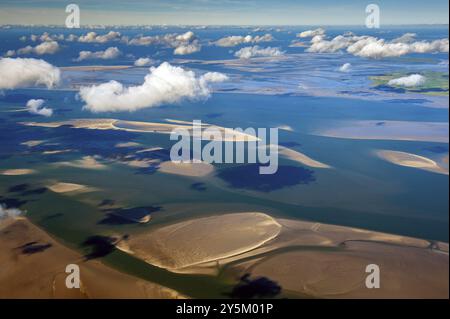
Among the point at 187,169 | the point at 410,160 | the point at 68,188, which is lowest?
the point at 68,188

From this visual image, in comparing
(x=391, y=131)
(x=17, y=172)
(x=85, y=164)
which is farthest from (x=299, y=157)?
(x=17, y=172)

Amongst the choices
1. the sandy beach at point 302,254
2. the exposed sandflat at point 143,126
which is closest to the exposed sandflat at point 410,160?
the sandy beach at point 302,254

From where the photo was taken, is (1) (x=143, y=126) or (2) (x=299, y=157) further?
(1) (x=143, y=126)

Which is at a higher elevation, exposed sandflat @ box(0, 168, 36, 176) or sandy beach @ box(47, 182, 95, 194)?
exposed sandflat @ box(0, 168, 36, 176)

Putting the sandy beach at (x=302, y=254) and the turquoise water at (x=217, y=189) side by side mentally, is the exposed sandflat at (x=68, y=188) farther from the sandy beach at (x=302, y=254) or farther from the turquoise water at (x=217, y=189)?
the sandy beach at (x=302, y=254)

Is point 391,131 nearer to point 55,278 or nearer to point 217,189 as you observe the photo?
point 217,189

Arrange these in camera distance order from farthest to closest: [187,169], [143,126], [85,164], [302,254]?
[143,126] < [85,164] < [187,169] < [302,254]

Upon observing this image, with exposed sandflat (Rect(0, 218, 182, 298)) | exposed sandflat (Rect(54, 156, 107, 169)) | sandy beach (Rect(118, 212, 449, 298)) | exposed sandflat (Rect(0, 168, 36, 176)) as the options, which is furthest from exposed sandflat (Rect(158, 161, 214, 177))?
exposed sandflat (Rect(0, 218, 182, 298))

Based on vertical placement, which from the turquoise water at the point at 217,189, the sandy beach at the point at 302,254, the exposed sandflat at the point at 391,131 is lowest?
the sandy beach at the point at 302,254

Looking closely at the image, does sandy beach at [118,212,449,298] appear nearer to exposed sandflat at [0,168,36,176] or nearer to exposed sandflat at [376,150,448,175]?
exposed sandflat at [376,150,448,175]

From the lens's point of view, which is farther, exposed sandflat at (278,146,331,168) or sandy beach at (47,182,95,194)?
exposed sandflat at (278,146,331,168)

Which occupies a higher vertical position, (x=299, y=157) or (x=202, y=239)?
(x=299, y=157)
